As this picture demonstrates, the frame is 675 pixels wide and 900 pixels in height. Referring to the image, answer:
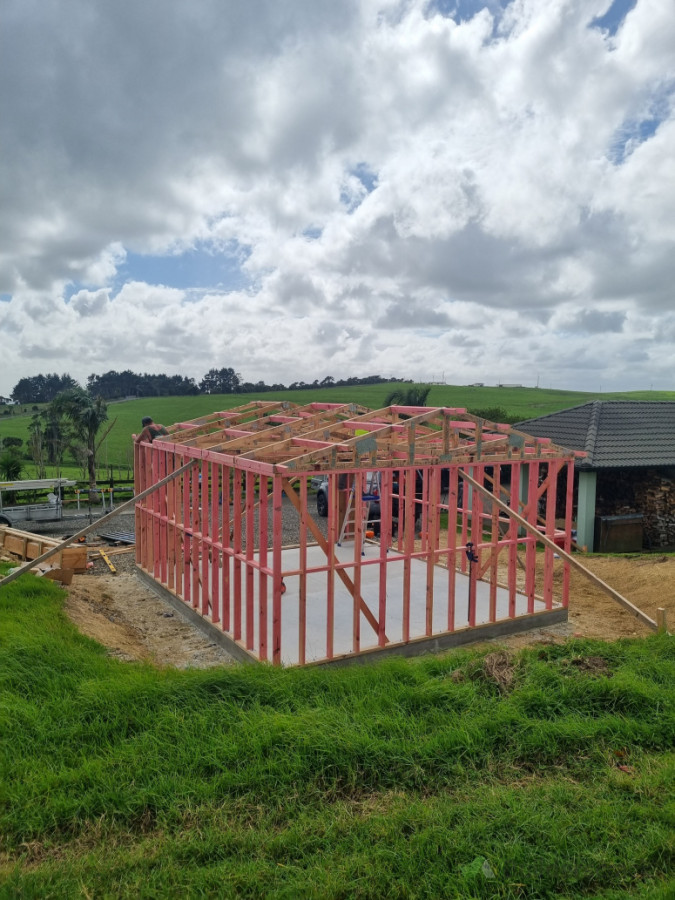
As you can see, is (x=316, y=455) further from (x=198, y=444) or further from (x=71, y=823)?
Answer: (x=71, y=823)

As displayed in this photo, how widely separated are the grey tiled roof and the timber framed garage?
594 cm

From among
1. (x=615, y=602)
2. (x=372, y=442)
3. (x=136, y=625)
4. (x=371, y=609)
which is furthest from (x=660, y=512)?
(x=136, y=625)

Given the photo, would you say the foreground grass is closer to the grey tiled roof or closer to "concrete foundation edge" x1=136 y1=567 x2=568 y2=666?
"concrete foundation edge" x1=136 y1=567 x2=568 y2=666

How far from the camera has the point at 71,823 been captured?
4.45m

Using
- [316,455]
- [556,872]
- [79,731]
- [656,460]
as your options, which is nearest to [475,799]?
[556,872]

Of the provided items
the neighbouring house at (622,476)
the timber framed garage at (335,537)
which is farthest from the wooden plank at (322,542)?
the neighbouring house at (622,476)

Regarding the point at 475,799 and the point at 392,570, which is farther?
the point at 392,570

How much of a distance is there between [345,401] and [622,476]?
42813 mm

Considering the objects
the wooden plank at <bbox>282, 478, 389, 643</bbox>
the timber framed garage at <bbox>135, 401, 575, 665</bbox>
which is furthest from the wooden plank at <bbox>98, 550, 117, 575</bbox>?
the wooden plank at <bbox>282, 478, 389, 643</bbox>

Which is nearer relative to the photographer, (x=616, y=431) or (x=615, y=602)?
(x=615, y=602)

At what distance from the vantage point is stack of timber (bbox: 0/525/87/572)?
11.9 metres

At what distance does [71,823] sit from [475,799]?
2914 mm

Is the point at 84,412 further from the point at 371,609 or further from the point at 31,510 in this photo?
the point at 371,609

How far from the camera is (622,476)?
61.9ft
